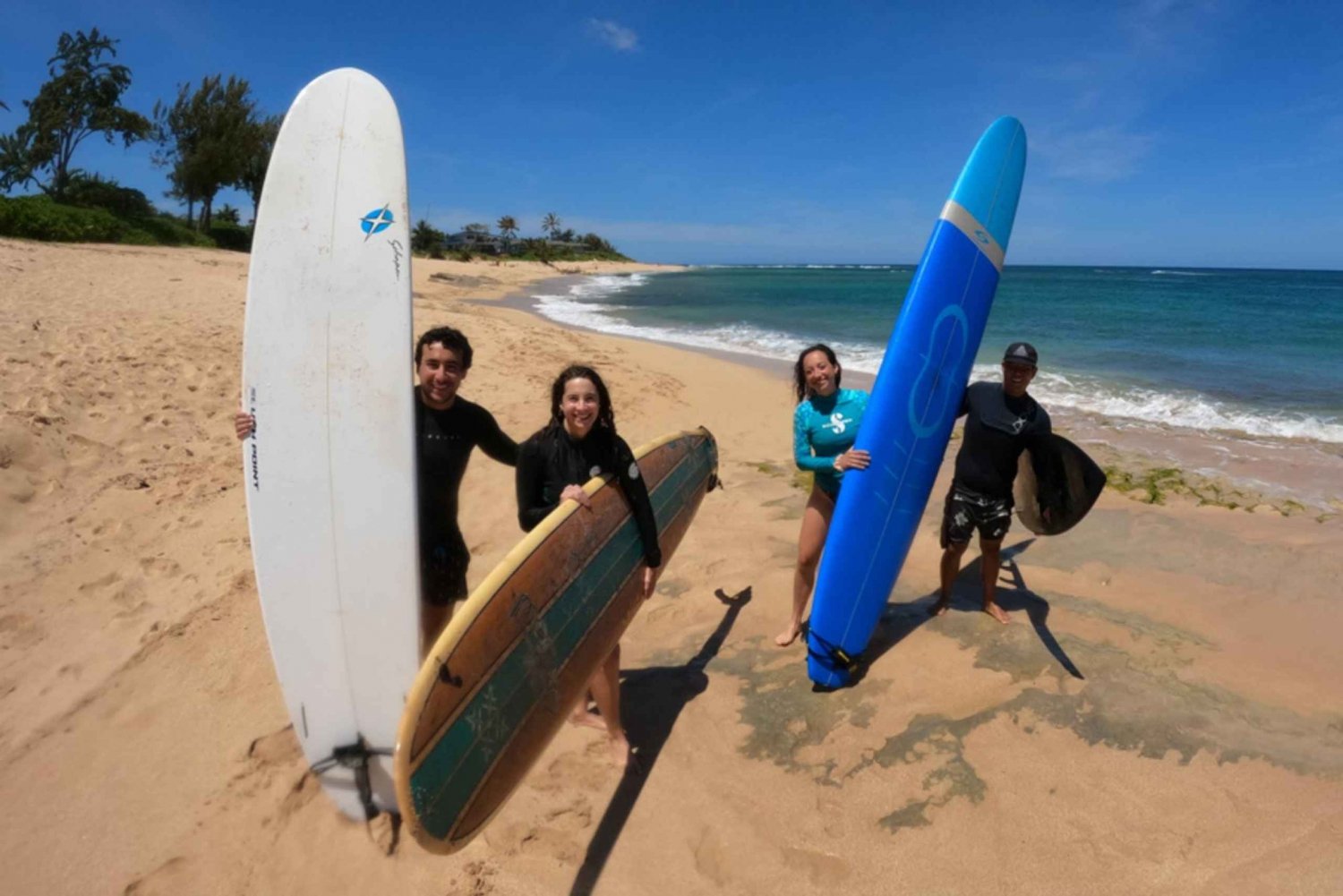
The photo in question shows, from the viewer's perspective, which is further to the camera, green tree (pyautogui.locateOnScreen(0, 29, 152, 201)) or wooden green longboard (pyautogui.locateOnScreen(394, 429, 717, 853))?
green tree (pyautogui.locateOnScreen(0, 29, 152, 201))

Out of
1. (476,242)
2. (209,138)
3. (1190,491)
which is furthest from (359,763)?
(476,242)

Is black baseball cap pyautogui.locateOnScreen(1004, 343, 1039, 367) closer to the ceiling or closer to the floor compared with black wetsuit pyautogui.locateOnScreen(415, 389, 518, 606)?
closer to the ceiling

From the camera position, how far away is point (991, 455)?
2982mm

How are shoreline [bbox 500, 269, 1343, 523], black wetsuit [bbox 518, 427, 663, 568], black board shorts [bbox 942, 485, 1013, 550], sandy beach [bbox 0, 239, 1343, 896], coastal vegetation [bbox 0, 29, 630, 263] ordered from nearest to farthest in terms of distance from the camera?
1. sandy beach [bbox 0, 239, 1343, 896]
2. black wetsuit [bbox 518, 427, 663, 568]
3. black board shorts [bbox 942, 485, 1013, 550]
4. shoreline [bbox 500, 269, 1343, 523]
5. coastal vegetation [bbox 0, 29, 630, 263]

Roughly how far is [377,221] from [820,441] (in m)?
2.12

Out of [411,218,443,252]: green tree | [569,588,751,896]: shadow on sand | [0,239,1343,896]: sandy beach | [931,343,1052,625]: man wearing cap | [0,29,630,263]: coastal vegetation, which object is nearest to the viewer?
Result: [0,239,1343,896]: sandy beach

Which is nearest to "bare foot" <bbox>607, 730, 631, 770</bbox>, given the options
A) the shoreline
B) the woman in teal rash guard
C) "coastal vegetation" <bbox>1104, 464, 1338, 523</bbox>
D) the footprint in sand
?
the woman in teal rash guard

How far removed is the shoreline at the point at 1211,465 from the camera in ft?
17.6

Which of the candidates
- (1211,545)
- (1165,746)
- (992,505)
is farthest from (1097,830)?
(1211,545)

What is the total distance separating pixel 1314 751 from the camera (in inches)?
88.3

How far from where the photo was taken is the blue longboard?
2975 mm

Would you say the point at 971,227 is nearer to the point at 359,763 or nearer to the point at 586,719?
the point at 586,719

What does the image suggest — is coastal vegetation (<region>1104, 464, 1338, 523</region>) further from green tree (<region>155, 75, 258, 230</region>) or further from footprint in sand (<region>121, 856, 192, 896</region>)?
green tree (<region>155, 75, 258, 230</region>)

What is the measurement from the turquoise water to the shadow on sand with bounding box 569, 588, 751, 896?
7.17 m
